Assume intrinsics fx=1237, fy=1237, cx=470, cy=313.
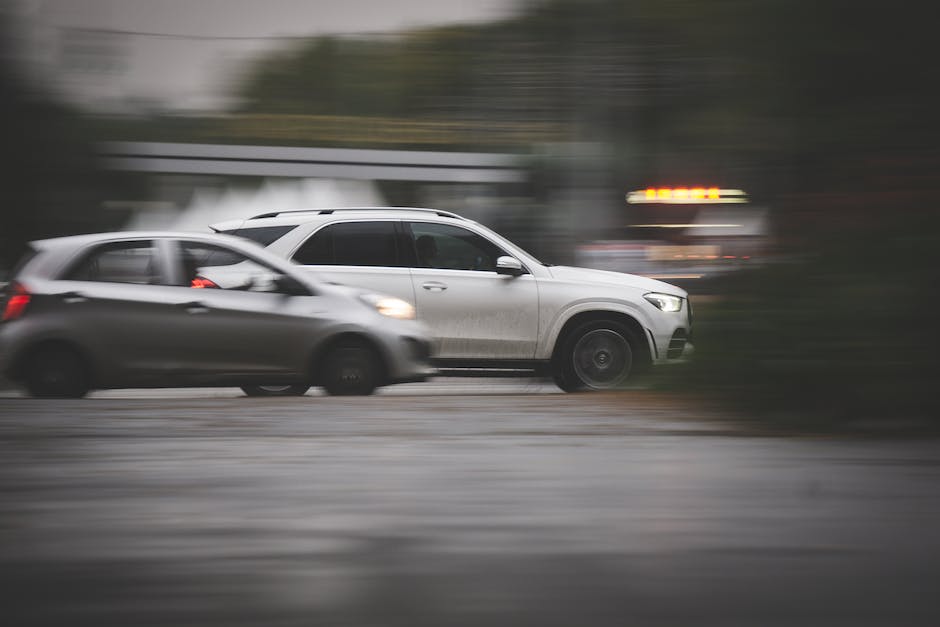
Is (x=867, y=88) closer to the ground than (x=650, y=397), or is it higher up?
higher up

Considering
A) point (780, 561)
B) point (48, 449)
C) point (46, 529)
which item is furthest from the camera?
point (48, 449)

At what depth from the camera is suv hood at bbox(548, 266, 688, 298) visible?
11.3 meters

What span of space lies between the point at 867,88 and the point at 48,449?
459cm

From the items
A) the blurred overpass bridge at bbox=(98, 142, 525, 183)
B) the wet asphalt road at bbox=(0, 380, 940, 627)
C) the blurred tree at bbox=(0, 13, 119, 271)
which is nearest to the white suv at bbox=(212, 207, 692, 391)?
the blurred tree at bbox=(0, 13, 119, 271)

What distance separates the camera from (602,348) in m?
11.3

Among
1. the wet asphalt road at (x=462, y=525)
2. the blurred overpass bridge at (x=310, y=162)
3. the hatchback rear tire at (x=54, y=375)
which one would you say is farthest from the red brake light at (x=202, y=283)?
the blurred overpass bridge at (x=310, y=162)

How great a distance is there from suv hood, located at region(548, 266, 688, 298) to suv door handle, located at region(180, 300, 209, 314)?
3.34 metres

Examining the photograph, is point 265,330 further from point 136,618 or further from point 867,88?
point 136,618

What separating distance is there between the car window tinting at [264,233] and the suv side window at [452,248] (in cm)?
119

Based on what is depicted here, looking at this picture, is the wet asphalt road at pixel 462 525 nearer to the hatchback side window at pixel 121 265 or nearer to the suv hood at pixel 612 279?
the hatchback side window at pixel 121 265

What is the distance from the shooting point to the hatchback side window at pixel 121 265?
970 cm

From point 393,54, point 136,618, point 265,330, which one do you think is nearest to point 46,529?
point 136,618

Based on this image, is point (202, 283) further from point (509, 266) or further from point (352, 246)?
point (509, 266)

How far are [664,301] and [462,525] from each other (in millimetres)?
7226
